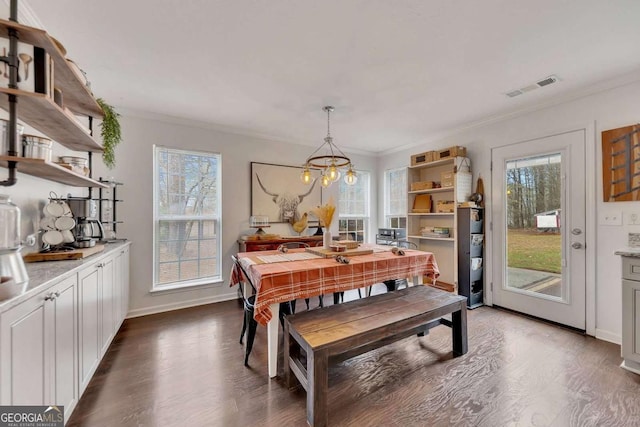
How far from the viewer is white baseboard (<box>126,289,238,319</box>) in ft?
10.6

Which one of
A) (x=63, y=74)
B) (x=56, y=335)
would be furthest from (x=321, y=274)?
Result: (x=63, y=74)

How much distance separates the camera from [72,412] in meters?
1.61

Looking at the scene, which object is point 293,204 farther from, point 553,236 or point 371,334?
point 553,236

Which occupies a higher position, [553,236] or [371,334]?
[553,236]

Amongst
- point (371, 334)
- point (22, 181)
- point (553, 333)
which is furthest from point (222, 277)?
point (553, 333)

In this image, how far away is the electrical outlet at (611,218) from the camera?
248 centimetres

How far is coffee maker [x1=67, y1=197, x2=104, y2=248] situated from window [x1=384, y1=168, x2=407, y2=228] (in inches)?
178

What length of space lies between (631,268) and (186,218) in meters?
4.69

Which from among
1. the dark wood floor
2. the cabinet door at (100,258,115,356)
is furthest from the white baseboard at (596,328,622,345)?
the cabinet door at (100,258,115,356)

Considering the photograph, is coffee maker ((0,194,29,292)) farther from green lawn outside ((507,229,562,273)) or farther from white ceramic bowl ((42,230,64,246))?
green lawn outside ((507,229,562,273))

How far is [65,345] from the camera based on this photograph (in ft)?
4.66

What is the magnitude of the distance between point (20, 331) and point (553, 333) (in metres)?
4.13

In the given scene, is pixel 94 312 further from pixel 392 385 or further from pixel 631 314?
pixel 631 314

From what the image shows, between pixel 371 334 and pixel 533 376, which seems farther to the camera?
pixel 533 376
